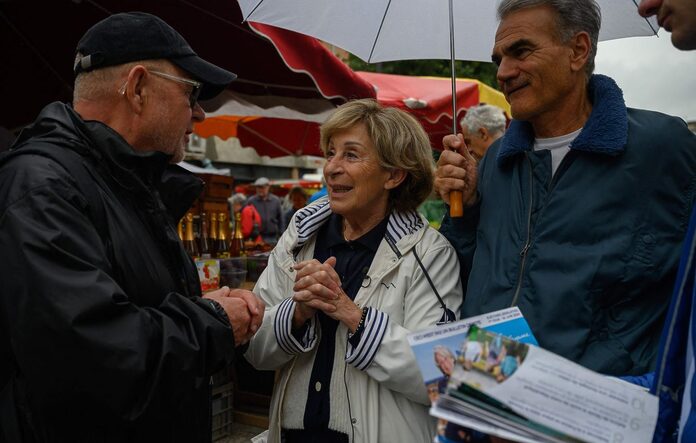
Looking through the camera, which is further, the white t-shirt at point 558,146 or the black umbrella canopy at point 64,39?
the black umbrella canopy at point 64,39

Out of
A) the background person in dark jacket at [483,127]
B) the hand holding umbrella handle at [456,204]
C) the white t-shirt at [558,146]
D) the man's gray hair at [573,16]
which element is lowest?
the hand holding umbrella handle at [456,204]

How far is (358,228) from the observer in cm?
239

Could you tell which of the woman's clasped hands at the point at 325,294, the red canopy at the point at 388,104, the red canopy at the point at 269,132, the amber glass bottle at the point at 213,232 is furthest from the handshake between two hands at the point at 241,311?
the red canopy at the point at 269,132

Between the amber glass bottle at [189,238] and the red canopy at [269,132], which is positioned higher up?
the red canopy at [269,132]

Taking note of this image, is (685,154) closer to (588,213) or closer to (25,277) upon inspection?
(588,213)

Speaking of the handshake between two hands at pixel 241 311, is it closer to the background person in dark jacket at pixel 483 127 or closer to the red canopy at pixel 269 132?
the background person in dark jacket at pixel 483 127

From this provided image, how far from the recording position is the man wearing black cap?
4.50 ft

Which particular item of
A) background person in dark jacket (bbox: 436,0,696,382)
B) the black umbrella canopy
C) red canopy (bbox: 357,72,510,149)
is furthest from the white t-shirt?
red canopy (bbox: 357,72,510,149)

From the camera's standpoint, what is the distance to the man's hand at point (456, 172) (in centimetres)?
212

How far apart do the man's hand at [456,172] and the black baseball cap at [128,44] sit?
101 centimetres

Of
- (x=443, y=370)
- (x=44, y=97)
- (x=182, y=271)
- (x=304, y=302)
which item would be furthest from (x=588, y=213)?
(x=44, y=97)


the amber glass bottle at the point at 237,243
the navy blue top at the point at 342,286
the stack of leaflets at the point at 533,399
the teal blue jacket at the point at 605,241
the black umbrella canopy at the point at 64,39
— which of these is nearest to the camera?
the stack of leaflets at the point at 533,399

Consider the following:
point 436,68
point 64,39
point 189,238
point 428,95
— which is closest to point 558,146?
point 189,238

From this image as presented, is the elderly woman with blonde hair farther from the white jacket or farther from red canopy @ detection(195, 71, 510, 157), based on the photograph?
red canopy @ detection(195, 71, 510, 157)
